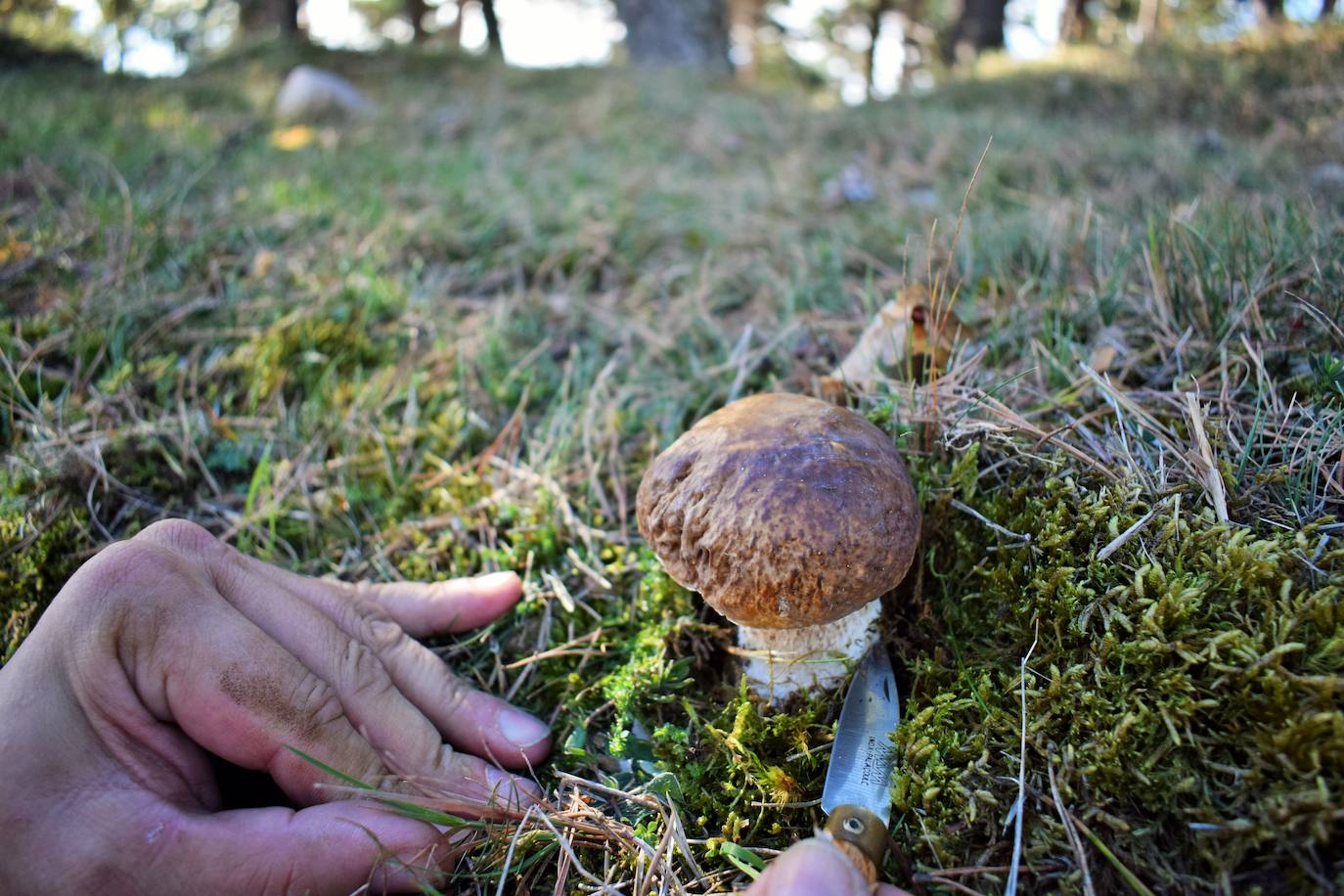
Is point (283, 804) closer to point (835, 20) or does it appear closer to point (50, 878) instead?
point (50, 878)

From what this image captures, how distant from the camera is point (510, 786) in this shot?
1770mm

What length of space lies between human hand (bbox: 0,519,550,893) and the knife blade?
739mm

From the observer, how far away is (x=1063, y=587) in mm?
1667

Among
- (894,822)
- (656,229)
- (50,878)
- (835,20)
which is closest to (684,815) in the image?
(894,822)

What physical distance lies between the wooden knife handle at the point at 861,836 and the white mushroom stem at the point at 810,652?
1.43 ft

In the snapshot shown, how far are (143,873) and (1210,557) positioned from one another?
230 cm

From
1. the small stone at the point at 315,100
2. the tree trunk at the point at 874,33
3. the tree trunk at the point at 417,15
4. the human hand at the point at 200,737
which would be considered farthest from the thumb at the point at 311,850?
the tree trunk at the point at 874,33

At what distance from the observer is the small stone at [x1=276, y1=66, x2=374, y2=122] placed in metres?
6.99

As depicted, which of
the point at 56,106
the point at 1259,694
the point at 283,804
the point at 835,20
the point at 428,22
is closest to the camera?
the point at 1259,694

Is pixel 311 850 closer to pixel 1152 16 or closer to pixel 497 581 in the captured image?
pixel 497 581

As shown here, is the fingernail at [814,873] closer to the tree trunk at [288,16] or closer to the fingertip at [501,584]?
the fingertip at [501,584]

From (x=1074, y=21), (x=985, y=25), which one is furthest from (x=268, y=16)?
(x=1074, y=21)

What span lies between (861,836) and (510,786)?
0.86m

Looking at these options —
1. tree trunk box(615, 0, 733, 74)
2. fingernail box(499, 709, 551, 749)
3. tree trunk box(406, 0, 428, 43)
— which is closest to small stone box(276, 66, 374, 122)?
tree trunk box(615, 0, 733, 74)
